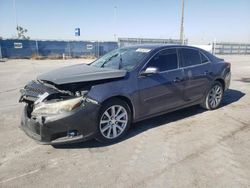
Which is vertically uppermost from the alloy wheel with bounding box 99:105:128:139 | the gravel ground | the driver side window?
the driver side window

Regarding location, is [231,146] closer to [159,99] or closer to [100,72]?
[159,99]

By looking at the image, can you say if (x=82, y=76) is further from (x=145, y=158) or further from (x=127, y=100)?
(x=145, y=158)

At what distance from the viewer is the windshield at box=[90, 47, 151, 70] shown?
445cm

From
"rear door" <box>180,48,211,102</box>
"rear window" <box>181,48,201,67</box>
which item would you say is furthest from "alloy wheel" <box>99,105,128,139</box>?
"rear window" <box>181,48,201,67</box>

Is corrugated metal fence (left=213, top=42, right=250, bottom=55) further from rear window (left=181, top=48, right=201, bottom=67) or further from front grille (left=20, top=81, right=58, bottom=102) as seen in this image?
front grille (left=20, top=81, right=58, bottom=102)

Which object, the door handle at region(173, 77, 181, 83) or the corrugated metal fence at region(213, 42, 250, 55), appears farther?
the corrugated metal fence at region(213, 42, 250, 55)

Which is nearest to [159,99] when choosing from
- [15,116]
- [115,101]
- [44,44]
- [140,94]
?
[140,94]

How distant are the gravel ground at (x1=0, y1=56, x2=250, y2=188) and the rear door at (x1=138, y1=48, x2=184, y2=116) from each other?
0.45 meters

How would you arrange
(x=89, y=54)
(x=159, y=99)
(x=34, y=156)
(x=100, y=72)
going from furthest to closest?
1. (x=89, y=54)
2. (x=159, y=99)
3. (x=100, y=72)
4. (x=34, y=156)

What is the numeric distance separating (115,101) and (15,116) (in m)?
2.78

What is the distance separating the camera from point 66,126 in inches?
136

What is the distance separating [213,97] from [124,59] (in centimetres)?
260

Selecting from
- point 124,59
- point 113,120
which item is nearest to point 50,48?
point 124,59

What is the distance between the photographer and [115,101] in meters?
3.92
